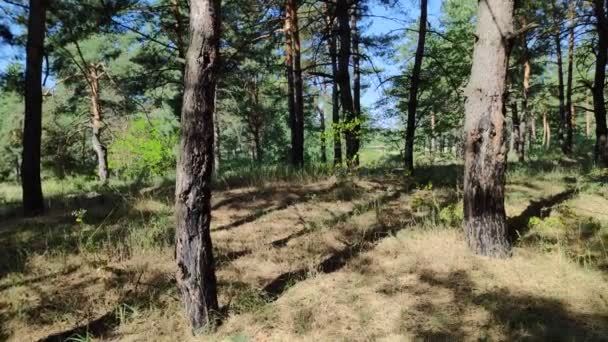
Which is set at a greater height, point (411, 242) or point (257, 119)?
point (257, 119)

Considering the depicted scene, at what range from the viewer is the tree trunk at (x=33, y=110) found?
22.1 ft

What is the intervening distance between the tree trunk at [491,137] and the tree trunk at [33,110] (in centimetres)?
708

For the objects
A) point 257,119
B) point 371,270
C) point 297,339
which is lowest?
point 297,339

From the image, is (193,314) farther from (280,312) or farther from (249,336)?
(280,312)

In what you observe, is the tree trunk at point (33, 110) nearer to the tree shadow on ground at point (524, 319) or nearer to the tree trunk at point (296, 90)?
the tree trunk at point (296, 90)

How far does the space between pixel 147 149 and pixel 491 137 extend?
46.1 feet


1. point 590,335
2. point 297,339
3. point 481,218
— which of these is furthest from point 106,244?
point 590,335

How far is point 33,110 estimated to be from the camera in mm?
6785

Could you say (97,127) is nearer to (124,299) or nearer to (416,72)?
(416,72)

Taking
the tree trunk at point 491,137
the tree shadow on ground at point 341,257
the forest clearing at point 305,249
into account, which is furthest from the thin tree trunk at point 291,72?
the tree trunk at point 491,137

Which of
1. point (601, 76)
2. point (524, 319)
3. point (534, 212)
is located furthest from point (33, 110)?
point (601, 76)

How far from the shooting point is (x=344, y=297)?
143 inches

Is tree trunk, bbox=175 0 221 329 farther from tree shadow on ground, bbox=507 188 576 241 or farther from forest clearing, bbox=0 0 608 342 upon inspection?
tree shadow on ground, bbox=507 188 576 241

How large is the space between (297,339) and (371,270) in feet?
4.37
